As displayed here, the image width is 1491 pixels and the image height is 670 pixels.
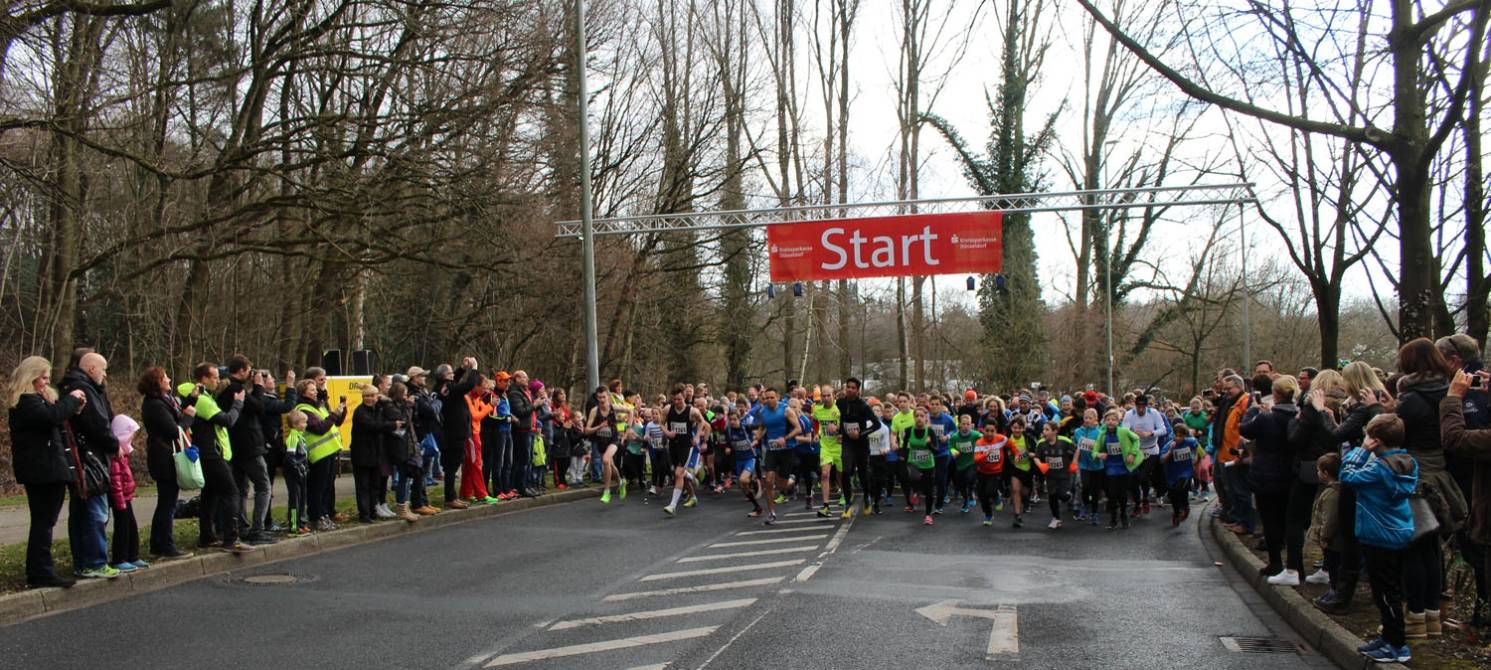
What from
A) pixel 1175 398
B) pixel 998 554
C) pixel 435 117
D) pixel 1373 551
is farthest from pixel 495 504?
pixel 1175 398

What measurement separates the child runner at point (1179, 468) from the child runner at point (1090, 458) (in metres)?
0.98

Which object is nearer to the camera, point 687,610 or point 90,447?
point 687,610

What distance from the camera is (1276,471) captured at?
9.31 m

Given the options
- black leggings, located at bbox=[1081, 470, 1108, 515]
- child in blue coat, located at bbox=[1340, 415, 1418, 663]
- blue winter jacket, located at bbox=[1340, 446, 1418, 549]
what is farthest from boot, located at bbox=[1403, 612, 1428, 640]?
black leggings, located at bbox=[1081, 470, 1108, 515]

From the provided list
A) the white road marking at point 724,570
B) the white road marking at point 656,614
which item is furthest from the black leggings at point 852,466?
the white road marking at point 656,614

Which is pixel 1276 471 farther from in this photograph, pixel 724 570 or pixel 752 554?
pixel 752 554

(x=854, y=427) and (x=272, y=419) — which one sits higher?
(x=272, y=419)

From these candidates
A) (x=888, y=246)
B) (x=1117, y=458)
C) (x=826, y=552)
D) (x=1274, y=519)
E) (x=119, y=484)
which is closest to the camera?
(x=119, y=484)

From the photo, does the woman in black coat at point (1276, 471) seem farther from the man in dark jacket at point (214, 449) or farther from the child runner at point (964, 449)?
the man in dark jacket at point (214, 449)

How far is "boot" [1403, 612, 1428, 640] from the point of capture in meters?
6.91

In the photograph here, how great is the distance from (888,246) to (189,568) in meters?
16.1

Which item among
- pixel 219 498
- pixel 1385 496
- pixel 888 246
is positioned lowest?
pixel 219 498

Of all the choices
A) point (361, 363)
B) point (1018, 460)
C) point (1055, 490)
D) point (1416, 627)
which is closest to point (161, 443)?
point (1416, 627)

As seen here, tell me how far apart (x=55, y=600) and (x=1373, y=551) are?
30.2 feet
